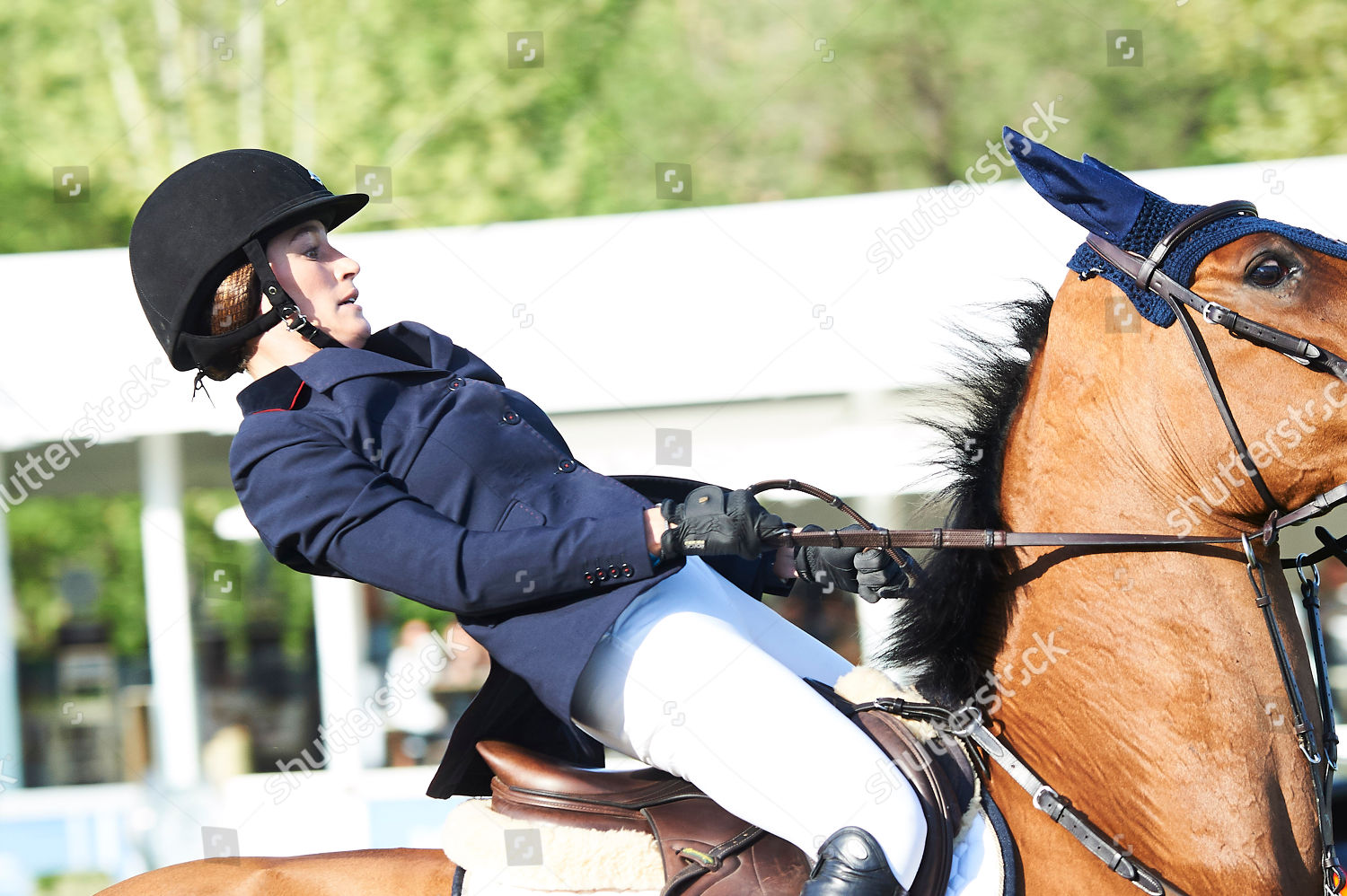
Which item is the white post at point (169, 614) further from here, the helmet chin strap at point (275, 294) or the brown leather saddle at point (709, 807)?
the brown leather saddle at point (709, 807)

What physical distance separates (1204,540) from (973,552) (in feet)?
1.42

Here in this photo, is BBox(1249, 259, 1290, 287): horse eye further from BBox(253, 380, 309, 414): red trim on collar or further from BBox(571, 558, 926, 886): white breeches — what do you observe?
BBox(253, 380, 309, 414): red trim on collar

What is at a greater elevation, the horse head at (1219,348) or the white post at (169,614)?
the horse head at (1219,348)

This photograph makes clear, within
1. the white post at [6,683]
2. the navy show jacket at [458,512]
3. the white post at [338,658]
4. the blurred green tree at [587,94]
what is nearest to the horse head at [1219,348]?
the navy show jacket at [458,512]

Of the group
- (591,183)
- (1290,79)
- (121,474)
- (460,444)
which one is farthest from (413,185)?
(460,444)

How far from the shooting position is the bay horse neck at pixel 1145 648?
192cm

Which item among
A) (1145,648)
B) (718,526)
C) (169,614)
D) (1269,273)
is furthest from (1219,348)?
(169,614)

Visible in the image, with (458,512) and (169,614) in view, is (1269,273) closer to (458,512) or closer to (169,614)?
(458,512)

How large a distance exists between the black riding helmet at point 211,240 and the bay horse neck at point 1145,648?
64.2 inches

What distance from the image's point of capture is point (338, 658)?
7043 millimetres

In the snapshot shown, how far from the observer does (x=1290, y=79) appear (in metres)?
15.0

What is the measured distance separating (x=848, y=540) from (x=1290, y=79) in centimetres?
1619

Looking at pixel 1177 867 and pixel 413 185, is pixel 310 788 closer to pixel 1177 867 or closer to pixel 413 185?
pixel 1177 867

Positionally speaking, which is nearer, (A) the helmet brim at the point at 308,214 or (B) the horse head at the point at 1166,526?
(B) the horse head at the point at 1166,526
